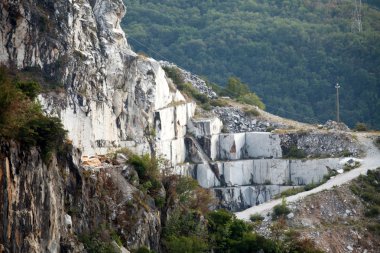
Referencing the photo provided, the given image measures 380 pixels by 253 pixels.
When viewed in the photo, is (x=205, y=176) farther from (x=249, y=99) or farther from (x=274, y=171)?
(x=249, y=99)

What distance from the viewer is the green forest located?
12469 cm

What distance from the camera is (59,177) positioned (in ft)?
191

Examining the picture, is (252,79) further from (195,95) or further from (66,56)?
(66,56)

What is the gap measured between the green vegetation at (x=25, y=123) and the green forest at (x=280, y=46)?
63446mm

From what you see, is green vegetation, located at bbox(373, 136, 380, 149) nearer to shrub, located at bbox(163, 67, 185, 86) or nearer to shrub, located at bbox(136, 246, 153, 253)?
shrub, located at bbox(163, 67, 185, 86)

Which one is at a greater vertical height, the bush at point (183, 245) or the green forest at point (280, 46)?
the green forest at point (280, 46)

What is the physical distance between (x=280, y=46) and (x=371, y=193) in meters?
51.3

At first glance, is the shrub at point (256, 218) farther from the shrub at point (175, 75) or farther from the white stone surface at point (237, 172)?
the shrub at point (175, 75)

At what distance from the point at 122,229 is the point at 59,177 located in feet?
18.1

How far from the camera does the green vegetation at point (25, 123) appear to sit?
5397 centimetres

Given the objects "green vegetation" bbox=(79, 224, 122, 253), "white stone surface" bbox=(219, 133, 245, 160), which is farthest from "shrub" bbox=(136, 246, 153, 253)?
"white stone surface" bbox=(219, 133, 245, 160)

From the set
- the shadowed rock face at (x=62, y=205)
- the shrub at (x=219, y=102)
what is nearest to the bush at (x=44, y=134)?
the shadowed rock face at (x=62, y=205)

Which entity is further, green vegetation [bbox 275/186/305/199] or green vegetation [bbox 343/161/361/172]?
green vegetation [bbox 343/161/361/172]

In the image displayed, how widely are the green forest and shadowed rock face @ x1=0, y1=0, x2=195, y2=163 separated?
44714 millimetres
